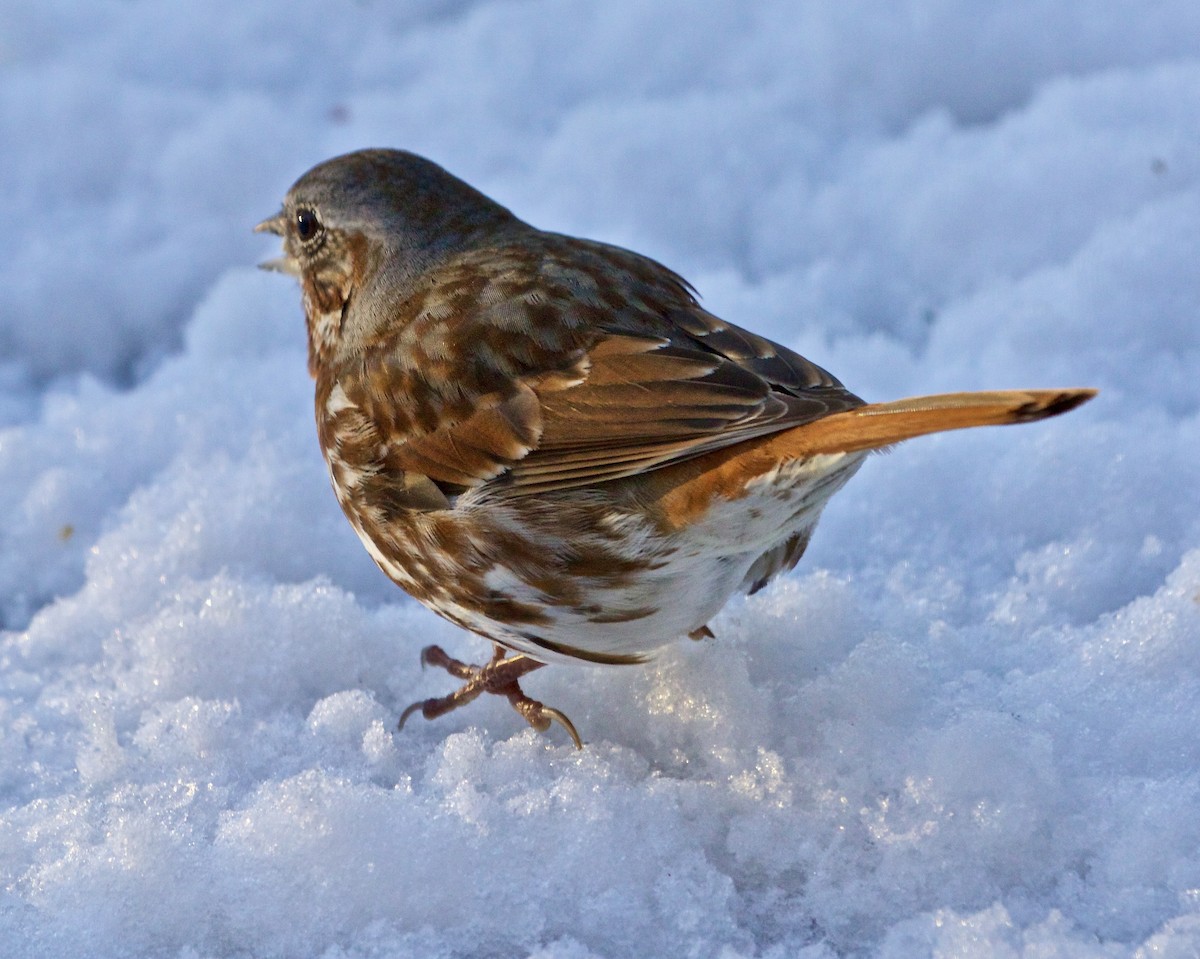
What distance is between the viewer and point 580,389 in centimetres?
316

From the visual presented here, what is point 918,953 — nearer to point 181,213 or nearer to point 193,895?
point 193,895

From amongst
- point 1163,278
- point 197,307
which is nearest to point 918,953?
point 1163,278

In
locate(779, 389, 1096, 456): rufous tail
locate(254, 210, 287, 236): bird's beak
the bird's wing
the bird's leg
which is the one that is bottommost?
the bird's leg

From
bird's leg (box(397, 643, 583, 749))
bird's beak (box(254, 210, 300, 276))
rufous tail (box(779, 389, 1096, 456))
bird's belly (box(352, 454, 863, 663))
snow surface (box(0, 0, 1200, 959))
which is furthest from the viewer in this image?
bird's beak (box(254, 210, 300, 276))

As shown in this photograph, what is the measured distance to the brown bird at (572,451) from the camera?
9.68 feet

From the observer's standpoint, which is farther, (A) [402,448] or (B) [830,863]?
(A) [402,448]

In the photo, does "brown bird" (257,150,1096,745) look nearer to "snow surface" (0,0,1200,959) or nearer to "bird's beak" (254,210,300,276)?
"snow surface" (0,0,1200,959)

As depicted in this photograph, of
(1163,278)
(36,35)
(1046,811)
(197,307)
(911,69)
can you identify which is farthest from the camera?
(36,35)

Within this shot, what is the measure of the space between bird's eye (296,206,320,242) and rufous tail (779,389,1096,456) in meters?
1.90

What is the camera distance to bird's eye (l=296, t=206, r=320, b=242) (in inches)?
161

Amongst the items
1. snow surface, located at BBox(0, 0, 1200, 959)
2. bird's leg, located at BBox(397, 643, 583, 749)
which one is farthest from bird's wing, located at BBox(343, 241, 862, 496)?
snow surface, located at BBox(0, 0, 1200, 959)

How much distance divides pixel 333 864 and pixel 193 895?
31 cm

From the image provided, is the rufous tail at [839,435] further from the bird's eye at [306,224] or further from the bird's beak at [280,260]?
the bird's beak at [280,260]

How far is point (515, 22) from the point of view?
708cm
